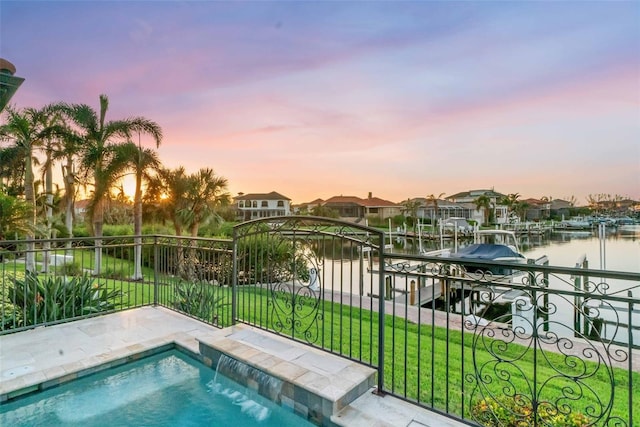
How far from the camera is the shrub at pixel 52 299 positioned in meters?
4.07

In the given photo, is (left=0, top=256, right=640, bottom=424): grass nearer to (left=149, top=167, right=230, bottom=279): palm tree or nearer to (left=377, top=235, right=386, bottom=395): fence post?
(left=377, top=235, right=386, bottom=395): fence post

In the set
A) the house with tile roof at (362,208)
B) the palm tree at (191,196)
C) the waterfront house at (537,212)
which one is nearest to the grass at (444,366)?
the palm tree at (191,196)

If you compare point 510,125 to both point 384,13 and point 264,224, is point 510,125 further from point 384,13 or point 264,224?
point 264,224

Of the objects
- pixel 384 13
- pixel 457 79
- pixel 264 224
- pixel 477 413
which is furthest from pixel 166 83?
pixel 477 413

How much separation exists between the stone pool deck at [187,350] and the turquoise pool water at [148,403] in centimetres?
11

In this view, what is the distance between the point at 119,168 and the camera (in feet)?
41.3

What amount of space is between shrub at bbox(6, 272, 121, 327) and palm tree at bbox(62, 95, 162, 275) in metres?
9.13

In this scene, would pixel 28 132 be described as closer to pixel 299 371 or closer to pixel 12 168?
pixel 12 168

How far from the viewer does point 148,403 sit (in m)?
2.81

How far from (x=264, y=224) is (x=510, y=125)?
30.4 feet

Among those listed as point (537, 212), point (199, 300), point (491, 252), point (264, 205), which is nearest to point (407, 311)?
point (199, 300)

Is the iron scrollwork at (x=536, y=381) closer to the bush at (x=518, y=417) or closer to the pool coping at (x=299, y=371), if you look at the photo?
the bush at (x=518, y=417)

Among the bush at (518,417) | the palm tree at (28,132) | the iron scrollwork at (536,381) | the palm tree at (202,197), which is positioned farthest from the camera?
the palm tree at (202,197)

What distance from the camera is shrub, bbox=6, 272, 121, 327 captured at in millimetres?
4066
